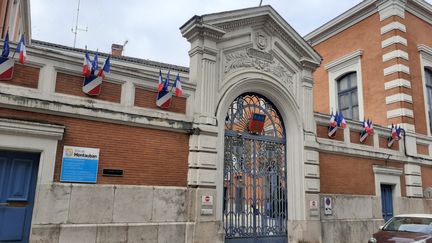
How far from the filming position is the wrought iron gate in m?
9.62

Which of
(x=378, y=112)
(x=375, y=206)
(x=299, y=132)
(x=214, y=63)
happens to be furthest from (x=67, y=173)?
(x=378, y=112)

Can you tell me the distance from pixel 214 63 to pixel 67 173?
4.59 meters

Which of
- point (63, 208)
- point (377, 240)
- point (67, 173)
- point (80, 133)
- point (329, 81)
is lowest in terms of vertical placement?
point (377, 240)

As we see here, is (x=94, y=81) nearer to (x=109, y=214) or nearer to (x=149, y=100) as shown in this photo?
(x=149, y=100)

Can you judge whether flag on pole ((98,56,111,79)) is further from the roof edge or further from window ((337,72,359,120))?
the roof edge

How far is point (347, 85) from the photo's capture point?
17.2 m

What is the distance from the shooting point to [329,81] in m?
17.8

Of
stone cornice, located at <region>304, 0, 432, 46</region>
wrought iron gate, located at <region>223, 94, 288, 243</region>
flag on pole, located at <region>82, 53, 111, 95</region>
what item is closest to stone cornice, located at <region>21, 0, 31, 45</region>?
flag on pole, located at <region>82, 53, 111, 95</region>

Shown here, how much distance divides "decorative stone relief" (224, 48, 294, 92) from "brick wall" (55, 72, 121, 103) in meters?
3.17

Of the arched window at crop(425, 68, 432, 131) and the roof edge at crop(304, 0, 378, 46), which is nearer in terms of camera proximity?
the arched window at crop(425, 68, 432, 131)

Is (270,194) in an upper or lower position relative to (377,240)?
upper

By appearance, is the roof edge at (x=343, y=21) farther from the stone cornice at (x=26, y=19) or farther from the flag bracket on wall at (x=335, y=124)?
the stone cornice at (x=26, y=19)

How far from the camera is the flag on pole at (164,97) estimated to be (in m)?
8.66

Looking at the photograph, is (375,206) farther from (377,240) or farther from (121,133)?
(121,133)
